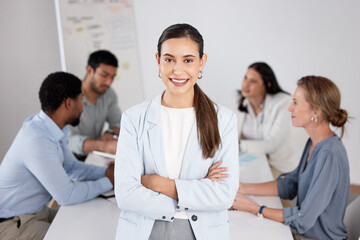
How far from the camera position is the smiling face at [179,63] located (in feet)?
4.26

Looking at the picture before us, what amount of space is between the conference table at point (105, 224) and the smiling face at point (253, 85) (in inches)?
50.5

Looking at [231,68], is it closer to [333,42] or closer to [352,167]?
[333,42]

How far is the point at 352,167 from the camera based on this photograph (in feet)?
12.8

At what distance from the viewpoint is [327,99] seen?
1832mm

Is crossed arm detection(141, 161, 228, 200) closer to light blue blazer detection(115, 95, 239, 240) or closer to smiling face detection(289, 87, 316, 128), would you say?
light blue blazer detection(115, 95, 239, 240)

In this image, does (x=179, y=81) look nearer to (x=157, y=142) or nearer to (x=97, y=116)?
(x=157, y=142)

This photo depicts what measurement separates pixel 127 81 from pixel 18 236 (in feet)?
7.94

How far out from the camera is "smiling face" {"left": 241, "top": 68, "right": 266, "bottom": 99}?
10.3 ft

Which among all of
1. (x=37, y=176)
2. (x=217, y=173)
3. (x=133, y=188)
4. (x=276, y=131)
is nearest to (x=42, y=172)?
(x=37, y=176)

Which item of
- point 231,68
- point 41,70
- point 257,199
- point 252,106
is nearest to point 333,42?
point 231,68

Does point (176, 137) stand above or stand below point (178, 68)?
below

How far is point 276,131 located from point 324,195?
1.28 metres

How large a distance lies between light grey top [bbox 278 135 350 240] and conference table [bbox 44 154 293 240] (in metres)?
0.10

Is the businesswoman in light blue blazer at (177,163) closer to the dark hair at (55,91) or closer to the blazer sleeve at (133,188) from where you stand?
the blazer sleeve at (133,188)
